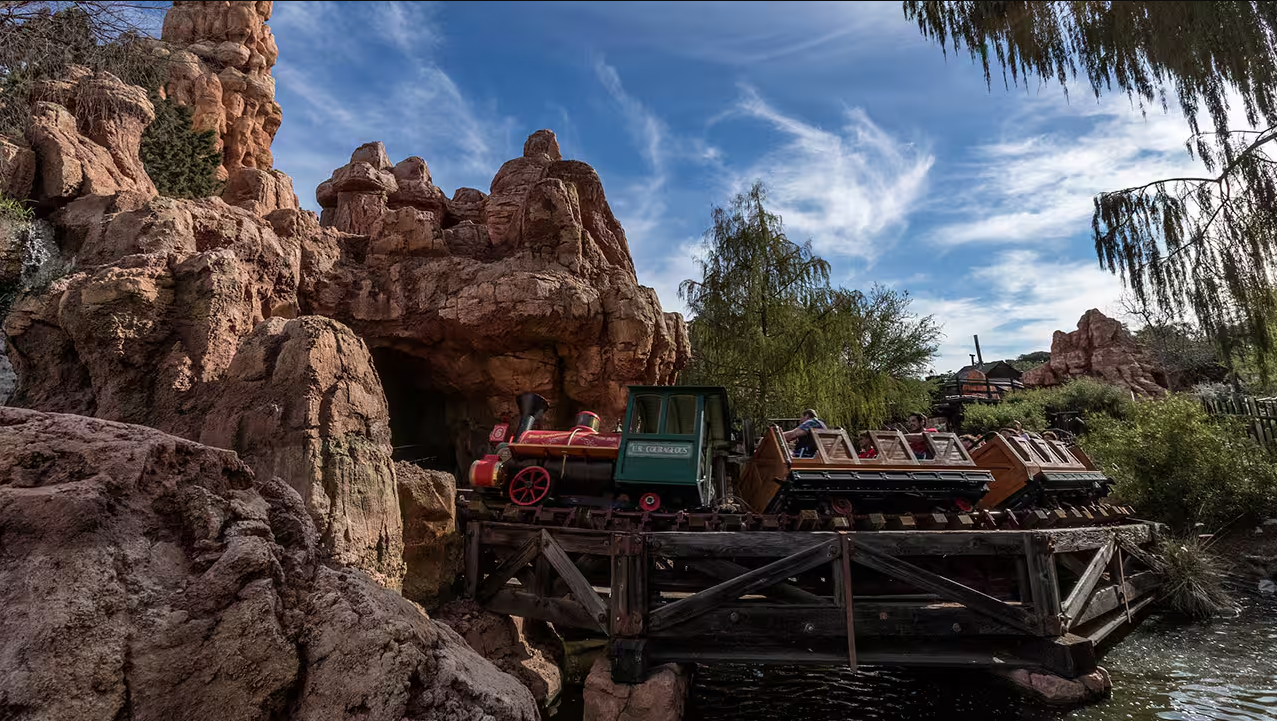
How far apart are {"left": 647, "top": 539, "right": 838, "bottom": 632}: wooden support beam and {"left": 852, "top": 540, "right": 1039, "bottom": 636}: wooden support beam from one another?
43cm

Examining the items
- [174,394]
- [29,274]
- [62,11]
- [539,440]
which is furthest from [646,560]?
[29,274]

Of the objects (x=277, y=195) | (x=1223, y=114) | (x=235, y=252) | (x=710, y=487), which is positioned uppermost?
(x=277, y=195)

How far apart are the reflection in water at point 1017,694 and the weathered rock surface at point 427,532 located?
326 cm

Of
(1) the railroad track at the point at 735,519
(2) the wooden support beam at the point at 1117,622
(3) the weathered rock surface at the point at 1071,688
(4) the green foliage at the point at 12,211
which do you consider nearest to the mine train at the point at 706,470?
(1) the railroad track at the point at 735,519

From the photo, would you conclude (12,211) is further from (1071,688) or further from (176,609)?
(1071,688)

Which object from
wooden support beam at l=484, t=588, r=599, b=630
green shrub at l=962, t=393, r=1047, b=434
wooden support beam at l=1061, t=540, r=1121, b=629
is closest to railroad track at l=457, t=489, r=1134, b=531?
wooden support beam at l=1061, t=540, r=1121, b=629

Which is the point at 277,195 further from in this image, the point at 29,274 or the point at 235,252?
the point at 235,252

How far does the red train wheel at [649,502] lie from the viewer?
783 centimetres

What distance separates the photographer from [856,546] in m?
6.46

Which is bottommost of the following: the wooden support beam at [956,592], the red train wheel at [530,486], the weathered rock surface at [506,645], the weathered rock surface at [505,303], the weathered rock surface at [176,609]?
the weathered rock surface at [506,645]

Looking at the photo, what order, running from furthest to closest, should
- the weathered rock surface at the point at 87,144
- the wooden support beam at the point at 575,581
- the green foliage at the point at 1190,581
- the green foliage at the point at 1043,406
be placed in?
the green foliage at the point at 1043,406 < the weathered rock surface at the point at 87,144 < the green foliage at the point at 1190,581 < the wooden support beam at the point at 575,581

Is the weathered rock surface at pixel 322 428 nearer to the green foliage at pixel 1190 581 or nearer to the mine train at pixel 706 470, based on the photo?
the mine train at pixel 706 470

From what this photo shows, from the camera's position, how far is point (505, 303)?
13.0 metres

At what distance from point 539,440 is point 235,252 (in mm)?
4430
